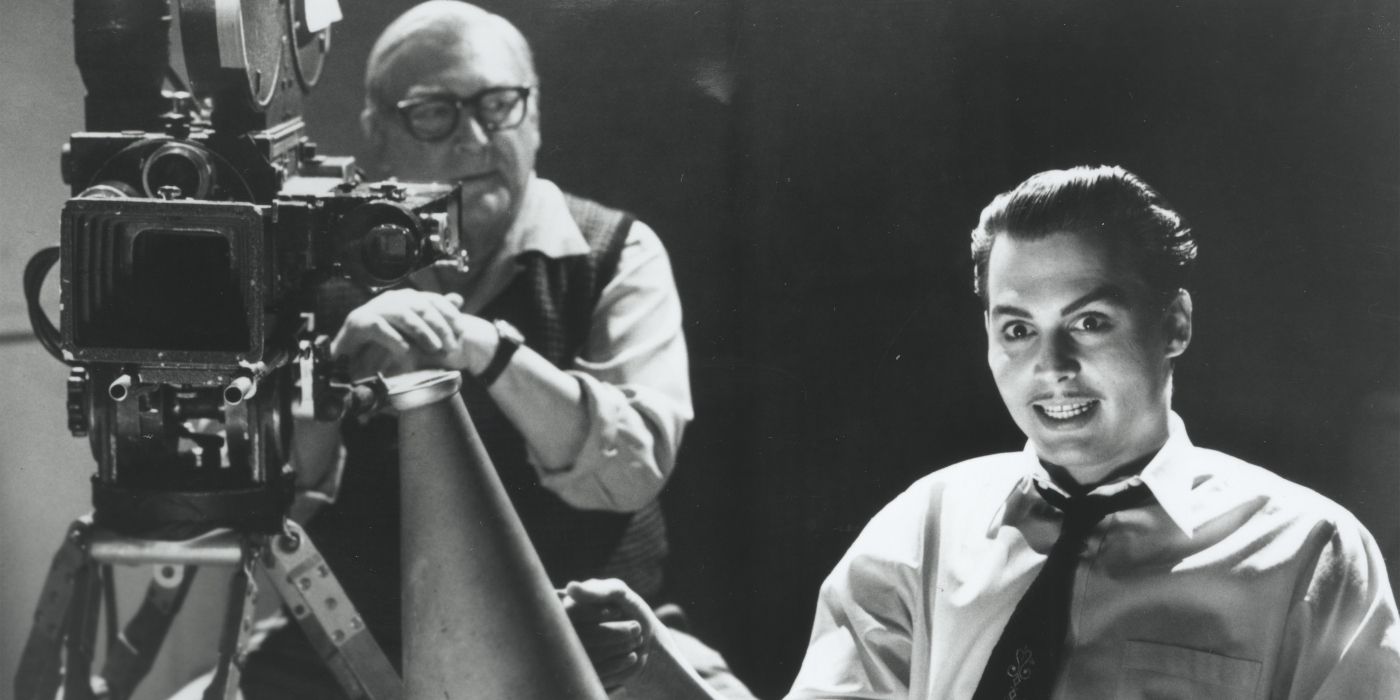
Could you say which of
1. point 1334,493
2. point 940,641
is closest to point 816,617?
point 940,641

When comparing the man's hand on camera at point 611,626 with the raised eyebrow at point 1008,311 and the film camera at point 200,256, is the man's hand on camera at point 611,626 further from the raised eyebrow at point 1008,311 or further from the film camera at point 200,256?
the raised eyebrow at point 1008,311

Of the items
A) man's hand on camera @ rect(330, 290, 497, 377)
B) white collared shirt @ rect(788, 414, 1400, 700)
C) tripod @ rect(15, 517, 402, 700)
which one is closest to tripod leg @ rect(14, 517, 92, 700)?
tripod @ rect(15, 517, 402, 700)

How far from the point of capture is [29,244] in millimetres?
2129

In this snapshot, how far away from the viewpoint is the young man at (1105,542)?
160cm

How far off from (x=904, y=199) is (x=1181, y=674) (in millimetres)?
746

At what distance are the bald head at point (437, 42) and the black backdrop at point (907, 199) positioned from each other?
0.03m

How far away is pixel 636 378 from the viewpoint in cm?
209

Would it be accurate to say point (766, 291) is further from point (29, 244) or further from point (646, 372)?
point (29, 244)

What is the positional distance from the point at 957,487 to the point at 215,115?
3.54ft

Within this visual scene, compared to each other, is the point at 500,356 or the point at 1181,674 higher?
the point at 500,356

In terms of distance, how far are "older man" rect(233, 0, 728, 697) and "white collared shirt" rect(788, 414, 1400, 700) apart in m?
0.43

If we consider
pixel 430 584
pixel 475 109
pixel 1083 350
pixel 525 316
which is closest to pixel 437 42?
pixel 475 109

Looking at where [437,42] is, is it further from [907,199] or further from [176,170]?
[907,199]

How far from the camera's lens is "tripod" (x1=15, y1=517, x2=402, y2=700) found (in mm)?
1902
